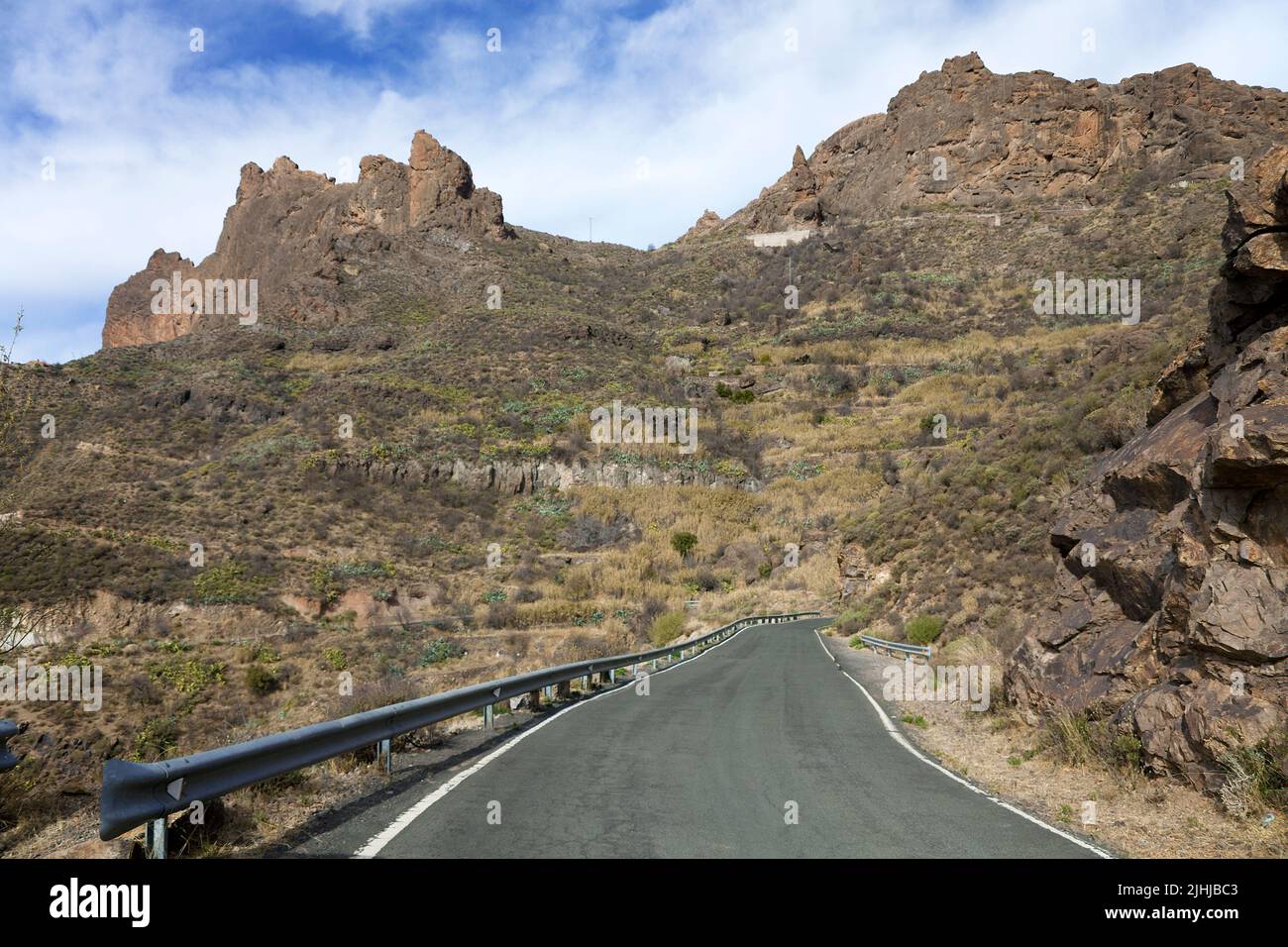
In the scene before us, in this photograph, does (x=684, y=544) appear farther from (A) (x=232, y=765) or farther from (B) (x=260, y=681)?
(A) (x=232, y=765)

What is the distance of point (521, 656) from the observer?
2552cm

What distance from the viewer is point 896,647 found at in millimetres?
21078

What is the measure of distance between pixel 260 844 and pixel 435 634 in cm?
2371

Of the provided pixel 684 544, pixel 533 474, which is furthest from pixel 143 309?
pixel 684 544

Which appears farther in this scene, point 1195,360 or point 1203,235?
point 1203,235

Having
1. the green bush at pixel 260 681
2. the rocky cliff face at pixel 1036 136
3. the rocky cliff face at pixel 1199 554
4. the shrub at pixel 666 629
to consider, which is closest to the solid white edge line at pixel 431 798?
the rocky cliff face at pixel 1199 554

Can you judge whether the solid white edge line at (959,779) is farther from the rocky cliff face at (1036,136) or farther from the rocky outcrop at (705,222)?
the rocky outcrop at (705,222)

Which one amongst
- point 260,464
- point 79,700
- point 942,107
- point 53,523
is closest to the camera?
point 79,700

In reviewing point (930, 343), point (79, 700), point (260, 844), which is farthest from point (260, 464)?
point (930, 343)

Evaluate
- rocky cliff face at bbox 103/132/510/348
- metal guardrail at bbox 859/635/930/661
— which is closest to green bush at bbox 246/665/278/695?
metal guardrail at bbox 859/635/930/661

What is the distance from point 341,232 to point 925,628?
3878 inches
